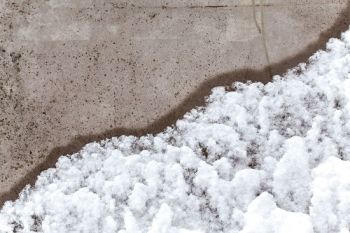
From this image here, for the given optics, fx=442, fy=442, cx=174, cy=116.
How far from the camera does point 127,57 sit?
1.86 metres

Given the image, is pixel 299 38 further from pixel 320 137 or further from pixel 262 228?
pixel 262 228

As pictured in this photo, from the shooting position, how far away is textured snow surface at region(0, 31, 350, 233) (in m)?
1.72

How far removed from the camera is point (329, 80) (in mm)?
1808

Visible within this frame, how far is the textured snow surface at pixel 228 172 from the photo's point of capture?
1718mm

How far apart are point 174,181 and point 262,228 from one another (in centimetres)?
38

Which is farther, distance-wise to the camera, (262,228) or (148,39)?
(148,39)

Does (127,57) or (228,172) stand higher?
(127,57)

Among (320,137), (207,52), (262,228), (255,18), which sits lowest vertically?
(262,228)

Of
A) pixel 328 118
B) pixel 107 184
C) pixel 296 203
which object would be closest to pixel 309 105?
pixel 328 118

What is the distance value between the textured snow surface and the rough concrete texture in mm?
74

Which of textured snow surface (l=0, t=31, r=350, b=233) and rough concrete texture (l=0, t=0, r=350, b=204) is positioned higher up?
rough concrete texture (l=0, t=0, r=350, b=204)

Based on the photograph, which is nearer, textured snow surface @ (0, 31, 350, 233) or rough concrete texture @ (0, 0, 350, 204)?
textured snow surface @ (0, 31, 350, 233)

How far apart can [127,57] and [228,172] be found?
0.63 m

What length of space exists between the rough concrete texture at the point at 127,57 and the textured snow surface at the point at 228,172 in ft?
→ 0.24
